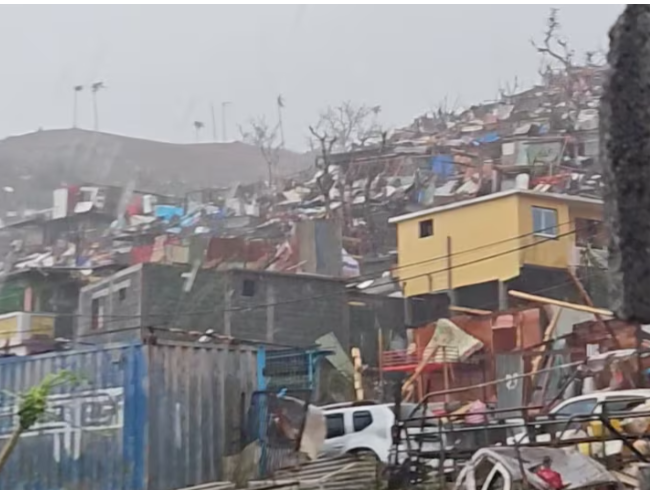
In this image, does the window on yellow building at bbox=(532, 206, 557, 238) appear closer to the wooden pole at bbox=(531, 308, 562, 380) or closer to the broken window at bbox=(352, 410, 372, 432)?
the wooden pole at bbox=(531, 308, 562, 380)

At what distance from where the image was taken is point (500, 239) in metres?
30.7

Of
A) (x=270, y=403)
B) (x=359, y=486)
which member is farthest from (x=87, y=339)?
(x=359, y=486)

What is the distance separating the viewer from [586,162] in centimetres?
4028

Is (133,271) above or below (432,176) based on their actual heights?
below

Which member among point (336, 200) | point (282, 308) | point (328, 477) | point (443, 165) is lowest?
point (328, 477)

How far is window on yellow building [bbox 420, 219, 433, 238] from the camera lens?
32844mm

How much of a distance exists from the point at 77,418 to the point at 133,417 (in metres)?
1.11

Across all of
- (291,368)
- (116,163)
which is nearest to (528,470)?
(291,368)

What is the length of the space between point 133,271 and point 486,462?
805 inches

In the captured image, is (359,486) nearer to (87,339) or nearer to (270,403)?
(270,403)

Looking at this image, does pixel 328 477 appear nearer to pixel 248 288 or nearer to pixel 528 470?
pixel 528 470

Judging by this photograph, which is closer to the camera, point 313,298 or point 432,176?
point 313,298

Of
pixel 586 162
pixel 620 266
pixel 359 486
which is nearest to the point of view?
pixel 620 266

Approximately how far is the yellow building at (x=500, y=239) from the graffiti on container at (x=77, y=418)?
1701 cm
